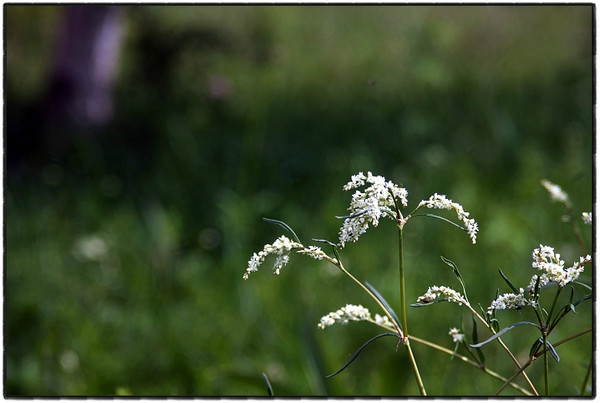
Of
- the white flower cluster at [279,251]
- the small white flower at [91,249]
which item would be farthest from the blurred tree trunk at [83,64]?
the white flower cluster at [279,251]

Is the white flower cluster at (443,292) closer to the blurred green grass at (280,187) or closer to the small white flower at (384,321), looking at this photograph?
the small white flower at (384,321)

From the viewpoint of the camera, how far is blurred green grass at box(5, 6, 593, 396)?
2006 millimetres

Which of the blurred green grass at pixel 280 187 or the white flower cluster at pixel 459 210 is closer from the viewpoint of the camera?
the white flower cluster at pixel 459 210

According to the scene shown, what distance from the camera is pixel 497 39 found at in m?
3.69

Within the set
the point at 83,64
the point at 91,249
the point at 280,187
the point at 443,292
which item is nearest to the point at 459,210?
the point at 443,292

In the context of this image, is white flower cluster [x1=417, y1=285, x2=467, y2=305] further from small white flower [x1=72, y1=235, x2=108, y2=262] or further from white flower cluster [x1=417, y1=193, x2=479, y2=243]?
small white flower [x1=72, y1=235, x2=108, y2=262]

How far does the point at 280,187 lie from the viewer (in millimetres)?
2910

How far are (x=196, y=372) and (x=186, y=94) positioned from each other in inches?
70.9

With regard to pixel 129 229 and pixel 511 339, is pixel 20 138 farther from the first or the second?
pixel 511 339

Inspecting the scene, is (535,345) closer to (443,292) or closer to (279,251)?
(443,292)

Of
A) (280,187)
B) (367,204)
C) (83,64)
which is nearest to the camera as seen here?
(367,204)

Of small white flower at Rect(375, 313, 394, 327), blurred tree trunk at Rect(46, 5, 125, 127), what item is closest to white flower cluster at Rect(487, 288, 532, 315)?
small white flower at Rect(375, 313, 394, 327)

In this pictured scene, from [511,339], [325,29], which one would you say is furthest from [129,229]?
[325,29]

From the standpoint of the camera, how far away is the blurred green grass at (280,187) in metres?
2.01
